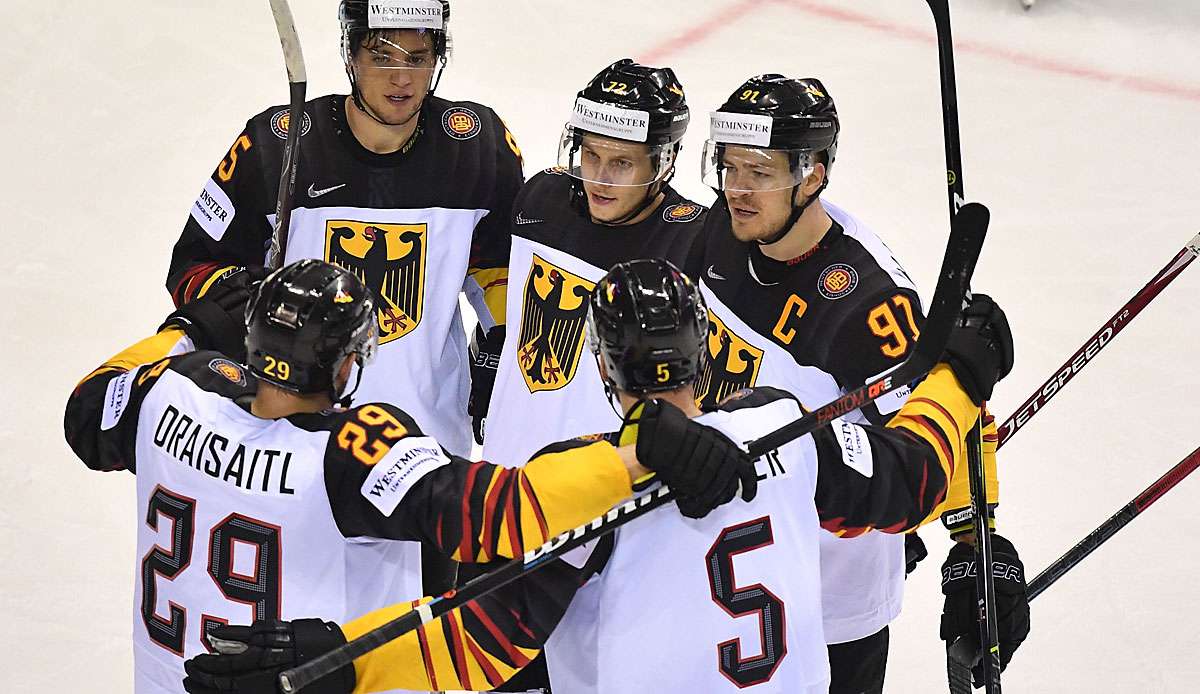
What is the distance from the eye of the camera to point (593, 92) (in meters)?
3.20

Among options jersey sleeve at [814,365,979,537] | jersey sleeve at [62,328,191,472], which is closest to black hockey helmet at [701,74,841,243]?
jersey sleeve at [814,365,979,537]

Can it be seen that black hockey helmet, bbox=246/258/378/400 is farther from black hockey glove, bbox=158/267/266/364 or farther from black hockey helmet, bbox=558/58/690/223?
black hockey helmet, bbox=558/58/690/223

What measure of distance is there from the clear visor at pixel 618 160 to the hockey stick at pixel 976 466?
0.61m

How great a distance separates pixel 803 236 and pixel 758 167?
0.17 metres

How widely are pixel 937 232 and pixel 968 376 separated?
3.33 meters

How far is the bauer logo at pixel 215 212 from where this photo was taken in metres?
3.38

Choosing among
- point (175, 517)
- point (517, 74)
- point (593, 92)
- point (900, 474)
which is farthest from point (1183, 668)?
point (517, 74)

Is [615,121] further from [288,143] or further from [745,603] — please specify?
[745,603]

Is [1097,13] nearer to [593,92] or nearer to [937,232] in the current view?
[937,232]

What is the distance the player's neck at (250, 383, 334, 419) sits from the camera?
7.71ft

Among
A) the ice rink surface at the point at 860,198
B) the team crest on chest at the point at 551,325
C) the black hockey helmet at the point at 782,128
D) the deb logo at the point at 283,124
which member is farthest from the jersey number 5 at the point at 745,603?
the ice rink surface at the point at 860,198

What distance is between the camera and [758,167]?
3031mm

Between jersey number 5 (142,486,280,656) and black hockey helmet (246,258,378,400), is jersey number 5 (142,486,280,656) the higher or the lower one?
the lower one

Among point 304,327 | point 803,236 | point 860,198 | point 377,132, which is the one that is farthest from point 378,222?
point 860,198
